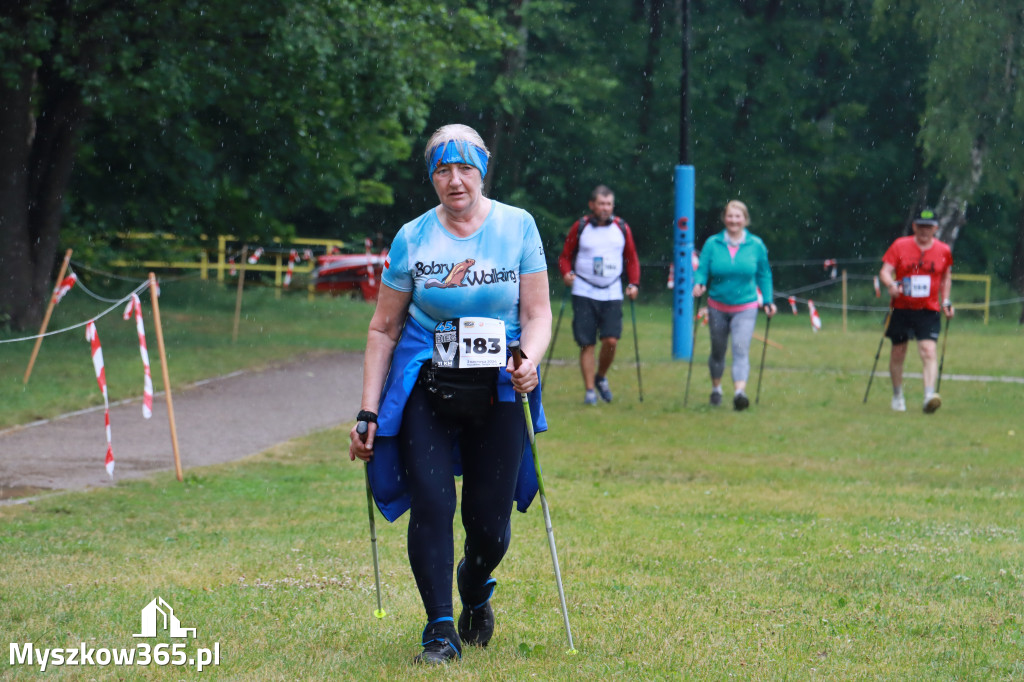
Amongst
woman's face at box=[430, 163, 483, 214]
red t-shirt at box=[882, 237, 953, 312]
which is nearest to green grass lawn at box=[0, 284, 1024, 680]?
red t-shirt at box=[882, 237, 953, 312]

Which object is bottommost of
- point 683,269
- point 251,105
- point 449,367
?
point 683,269

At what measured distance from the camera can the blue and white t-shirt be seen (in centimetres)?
470

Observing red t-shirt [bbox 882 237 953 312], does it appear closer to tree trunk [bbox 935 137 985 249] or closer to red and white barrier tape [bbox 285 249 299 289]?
tree trunk [bbox 935 137 985 249]

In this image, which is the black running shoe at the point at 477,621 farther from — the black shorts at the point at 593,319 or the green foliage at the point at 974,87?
the green foliage at the point at 974,87

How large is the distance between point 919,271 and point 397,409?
32.8ft

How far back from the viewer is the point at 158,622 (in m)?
5.39

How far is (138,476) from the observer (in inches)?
387

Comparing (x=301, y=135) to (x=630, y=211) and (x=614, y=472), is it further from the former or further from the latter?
(x=630, y=211)

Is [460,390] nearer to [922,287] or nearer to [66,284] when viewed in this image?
[922,287]

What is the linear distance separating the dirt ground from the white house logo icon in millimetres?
3734

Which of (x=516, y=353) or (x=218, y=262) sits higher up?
(x=516, y=353)

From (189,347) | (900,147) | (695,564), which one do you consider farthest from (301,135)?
(900,147)

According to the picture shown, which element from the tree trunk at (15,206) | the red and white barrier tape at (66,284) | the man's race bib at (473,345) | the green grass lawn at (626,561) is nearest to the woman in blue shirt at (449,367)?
the man's race bib at (473,345)

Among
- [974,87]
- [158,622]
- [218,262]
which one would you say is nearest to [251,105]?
[218,262]
